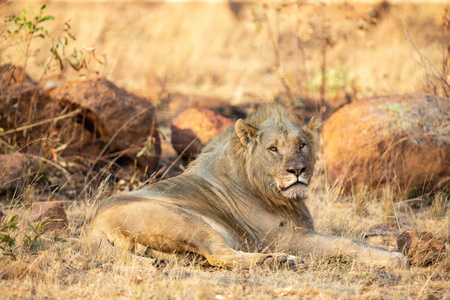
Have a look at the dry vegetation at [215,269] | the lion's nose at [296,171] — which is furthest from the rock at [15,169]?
the lion's nose at [296,171]

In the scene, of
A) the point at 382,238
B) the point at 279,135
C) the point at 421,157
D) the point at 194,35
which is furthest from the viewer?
the point at 194,35

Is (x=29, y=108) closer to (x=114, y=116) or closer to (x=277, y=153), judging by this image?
(x=114, y=116)

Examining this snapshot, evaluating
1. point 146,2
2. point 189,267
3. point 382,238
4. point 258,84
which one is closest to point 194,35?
point 258,84

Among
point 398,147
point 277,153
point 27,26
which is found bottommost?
point 398,147

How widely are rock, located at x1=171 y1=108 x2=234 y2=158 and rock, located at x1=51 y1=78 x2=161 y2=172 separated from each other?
40cm

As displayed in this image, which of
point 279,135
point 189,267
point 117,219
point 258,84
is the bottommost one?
point 258,84

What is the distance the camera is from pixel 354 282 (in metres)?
4.39

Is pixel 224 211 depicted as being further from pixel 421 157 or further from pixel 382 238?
pixel 421 157

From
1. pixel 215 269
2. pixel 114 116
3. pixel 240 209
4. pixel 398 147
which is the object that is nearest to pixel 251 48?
pixel 114 116

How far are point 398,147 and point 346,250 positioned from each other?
2889 mm

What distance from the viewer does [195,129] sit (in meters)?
8.61

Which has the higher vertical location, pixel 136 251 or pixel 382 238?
pixel 136 251

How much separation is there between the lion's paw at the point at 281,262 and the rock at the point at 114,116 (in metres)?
3.69

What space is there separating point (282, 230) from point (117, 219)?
1567 millimetres
